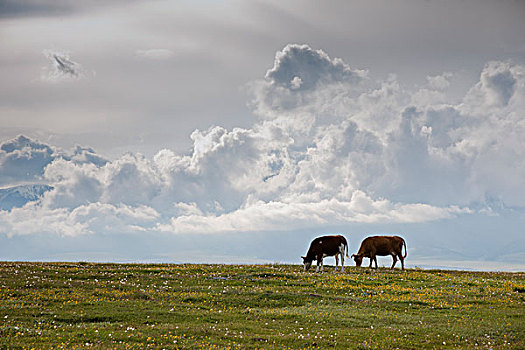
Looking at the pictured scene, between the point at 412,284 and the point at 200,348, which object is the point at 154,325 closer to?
the point at 200,348

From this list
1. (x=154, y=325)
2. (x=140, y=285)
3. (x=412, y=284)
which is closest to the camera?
(x=154, y=325)

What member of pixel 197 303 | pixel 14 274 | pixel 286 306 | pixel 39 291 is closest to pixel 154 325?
pixel 197 303

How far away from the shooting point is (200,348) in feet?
64.7

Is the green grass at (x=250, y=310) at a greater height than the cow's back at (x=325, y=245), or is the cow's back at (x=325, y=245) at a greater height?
the cow's back at (x=325, y=245)

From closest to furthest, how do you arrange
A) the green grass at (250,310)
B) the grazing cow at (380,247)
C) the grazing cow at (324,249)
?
the green grass at (250,310), the grazing cow at (324,249), the grazing cow at (380,247)

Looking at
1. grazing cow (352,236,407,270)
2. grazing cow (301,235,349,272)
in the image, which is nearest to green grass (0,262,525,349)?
grazing cow (301,235,349,272)

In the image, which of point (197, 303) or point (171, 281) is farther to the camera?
point (171, 281)

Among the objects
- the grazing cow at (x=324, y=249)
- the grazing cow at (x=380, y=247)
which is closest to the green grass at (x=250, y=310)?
the grazing cow at (x=324, y=249)

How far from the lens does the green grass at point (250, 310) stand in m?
21.4

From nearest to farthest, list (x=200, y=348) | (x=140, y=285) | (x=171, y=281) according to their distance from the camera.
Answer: (x=200, y=348)
(x=140, y=285)
(x=171, y=281)

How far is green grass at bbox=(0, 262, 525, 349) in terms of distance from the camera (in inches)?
843

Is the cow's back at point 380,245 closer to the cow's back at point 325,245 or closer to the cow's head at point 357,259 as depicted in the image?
the cow's head at point 357,259

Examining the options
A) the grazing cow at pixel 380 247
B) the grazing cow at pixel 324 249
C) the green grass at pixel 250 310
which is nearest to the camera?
the green grass at pixel 250 310

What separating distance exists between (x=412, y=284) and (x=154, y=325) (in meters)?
24.7
